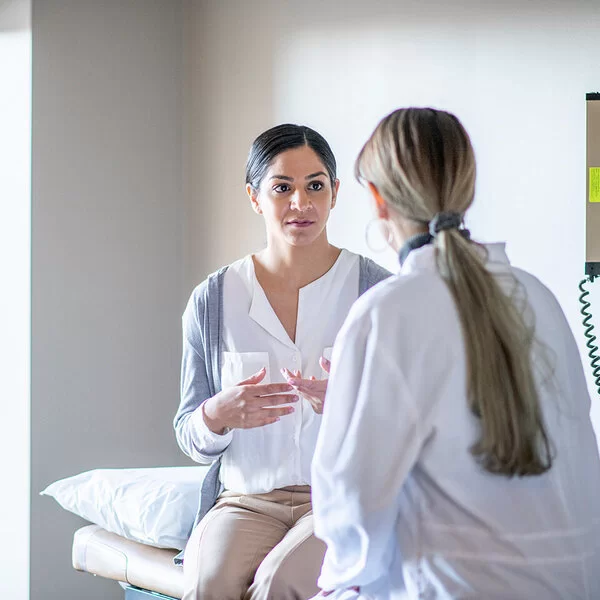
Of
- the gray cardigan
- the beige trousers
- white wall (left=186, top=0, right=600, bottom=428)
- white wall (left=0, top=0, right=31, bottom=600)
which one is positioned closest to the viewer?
the beige trousers

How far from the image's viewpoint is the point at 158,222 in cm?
381

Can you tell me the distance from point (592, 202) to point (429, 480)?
61.0 inches

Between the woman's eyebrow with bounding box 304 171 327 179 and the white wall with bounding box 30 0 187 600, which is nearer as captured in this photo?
the woman's eyebrow with bounding box 304 171 327 179

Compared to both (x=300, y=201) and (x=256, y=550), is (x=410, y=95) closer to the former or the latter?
(x=300, y=201)

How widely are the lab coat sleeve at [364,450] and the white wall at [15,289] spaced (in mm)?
2284

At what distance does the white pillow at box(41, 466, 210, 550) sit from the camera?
2510 millimetres

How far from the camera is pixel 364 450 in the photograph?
4.18ft

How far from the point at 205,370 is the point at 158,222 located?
158 cm

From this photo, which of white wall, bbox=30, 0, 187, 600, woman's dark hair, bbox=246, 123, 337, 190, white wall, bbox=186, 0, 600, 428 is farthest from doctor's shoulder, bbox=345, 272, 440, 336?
white wall, bbox=30, 0, 187, 600

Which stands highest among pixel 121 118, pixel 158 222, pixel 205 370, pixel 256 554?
pixel 121 118

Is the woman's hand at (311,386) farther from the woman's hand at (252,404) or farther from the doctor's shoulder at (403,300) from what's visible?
the doctor's shoulder at (403,300)

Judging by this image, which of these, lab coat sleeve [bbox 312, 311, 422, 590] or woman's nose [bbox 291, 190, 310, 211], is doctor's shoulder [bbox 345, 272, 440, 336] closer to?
lab coat sleeve [bbox 312, 311, 422, 590]

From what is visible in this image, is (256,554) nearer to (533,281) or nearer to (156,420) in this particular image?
(533,281)

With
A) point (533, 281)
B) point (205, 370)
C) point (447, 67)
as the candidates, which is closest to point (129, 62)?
point (447, 67)
